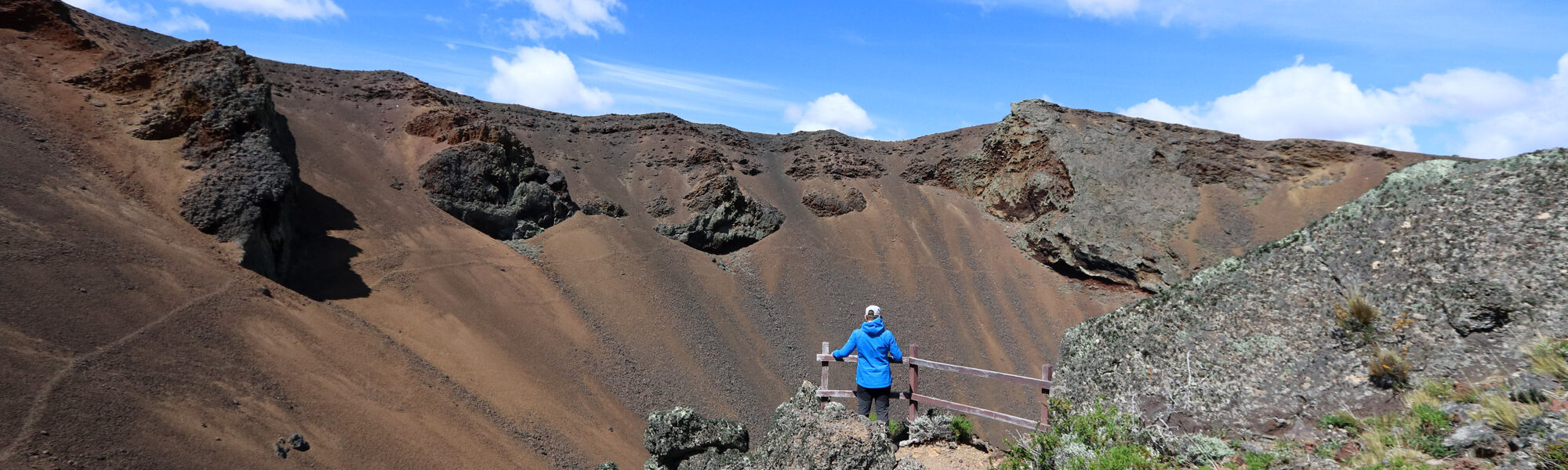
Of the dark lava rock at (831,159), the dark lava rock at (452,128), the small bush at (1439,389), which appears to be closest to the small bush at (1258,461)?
the small bush at (1439,389)

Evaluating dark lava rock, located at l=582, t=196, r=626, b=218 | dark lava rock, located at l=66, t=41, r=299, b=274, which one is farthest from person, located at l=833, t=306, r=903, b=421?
dark lava rock, located at l=582, t=196, r=626, b=218

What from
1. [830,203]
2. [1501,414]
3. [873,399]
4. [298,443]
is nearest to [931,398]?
[873,399]

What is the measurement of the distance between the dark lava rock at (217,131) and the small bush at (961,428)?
10.4 m

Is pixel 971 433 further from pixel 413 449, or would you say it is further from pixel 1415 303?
pixel 413 449

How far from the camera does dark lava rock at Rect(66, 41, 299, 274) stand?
11.4 meters

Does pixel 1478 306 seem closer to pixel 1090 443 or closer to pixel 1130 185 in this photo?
pixel 1090 443

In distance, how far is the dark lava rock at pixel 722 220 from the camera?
21.9 metres

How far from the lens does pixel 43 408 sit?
6.55m

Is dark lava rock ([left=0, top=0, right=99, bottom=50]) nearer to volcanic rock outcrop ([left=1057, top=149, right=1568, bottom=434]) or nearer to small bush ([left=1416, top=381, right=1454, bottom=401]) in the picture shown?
volcanic rock outcrop ([left=1057, top=149, right=1568, bottom=434])

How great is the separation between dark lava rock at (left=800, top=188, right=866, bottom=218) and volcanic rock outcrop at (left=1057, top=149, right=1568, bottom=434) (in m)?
20.5

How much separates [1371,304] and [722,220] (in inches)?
753

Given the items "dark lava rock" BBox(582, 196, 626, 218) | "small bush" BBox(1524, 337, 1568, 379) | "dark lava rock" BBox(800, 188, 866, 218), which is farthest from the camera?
"dark lava rock" BBox(800, 188, 866, 218)

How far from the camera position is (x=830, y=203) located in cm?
2517

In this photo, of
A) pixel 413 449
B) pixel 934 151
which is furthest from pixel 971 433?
pixel 934 151
